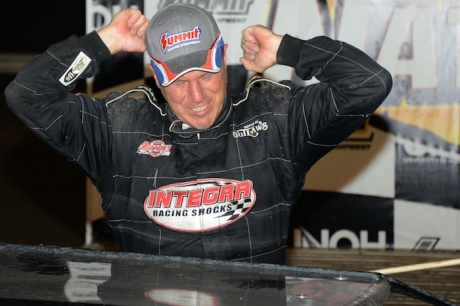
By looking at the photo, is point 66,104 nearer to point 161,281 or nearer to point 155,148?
point 155,148

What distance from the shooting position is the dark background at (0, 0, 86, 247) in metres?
5.28

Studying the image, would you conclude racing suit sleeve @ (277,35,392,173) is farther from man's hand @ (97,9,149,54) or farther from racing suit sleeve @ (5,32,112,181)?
racing suit sleeve @ (5,32,112,181)

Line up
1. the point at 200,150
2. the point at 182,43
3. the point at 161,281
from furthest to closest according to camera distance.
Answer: the point at 200,150, the point at 182,43, the point at 161,281

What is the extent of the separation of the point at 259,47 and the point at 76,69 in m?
0.61

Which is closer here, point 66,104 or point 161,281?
point 161,281

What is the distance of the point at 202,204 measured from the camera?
2525 millimetres

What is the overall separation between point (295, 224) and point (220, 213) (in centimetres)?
303

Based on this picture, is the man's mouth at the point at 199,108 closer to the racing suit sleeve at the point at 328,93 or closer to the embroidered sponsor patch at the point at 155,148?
the embroidered sponsor patch at the point at 155,148

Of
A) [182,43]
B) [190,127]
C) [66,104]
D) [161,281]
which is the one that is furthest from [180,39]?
[161,281]

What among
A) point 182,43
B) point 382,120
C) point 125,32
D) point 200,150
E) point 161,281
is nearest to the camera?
point 161,281

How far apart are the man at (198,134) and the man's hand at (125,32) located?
1 cm

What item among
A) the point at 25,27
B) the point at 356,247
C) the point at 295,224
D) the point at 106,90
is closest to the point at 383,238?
the point at 356,247

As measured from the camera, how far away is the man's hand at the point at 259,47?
8.46ft

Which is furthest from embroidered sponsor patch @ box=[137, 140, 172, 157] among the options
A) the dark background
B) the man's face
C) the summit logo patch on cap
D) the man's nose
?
the dark background
